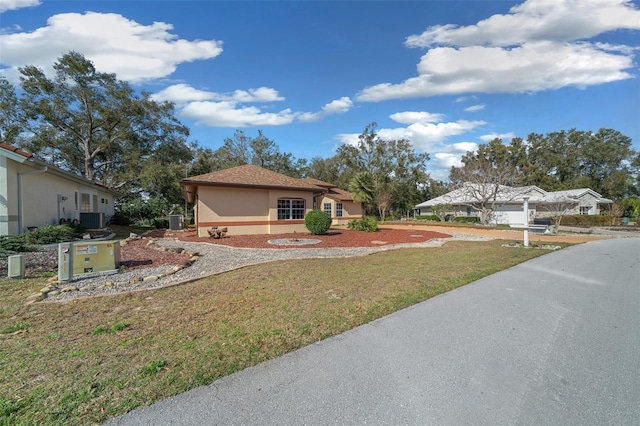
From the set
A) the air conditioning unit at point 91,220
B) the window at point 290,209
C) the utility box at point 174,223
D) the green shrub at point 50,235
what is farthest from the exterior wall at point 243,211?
the air conditioning unit at point 91,220

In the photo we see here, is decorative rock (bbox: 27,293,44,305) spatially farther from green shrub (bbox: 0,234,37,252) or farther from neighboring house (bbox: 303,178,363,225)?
neighboring house (bbox: 303,178,363,225)

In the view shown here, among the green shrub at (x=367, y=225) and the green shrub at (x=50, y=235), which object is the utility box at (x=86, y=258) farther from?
the green shrub at (x=367, y=225)

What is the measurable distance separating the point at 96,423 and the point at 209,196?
48.2ft

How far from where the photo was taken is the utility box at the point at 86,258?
6627mm

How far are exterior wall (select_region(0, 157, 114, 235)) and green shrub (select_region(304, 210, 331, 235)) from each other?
12.5 meters

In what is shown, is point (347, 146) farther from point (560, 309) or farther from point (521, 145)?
point (560, 309)

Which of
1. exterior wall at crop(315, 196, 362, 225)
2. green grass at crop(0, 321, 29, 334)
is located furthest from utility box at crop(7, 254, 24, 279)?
exterior wall at crop(315, 196, 362, 225)

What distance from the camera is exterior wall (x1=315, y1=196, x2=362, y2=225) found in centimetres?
2734

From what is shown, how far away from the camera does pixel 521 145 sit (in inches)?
2024

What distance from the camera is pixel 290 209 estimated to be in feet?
61.1

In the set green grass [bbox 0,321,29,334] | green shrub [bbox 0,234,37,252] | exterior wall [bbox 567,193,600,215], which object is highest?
exterior wall [bbox 567,193,600,215]

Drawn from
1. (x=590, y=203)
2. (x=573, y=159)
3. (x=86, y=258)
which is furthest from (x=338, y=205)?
(x=573, y=159)

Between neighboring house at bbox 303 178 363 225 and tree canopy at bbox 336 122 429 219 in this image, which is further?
tree canopy at bbox 336 122 429 219

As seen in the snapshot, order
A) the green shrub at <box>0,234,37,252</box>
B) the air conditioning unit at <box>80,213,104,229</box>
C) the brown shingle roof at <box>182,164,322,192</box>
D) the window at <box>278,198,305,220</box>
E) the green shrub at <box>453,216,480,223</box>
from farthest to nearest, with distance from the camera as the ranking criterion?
the green shrub at <box>453,216,480,223</box> → the window at <box>278,198,305,220</box> → the air conditioning unit at <box>80,213,104,229</box> → the brown shingle roof at <box>182,164,322,192</box> → the green shrub at <box>0,234,37,252</box>
